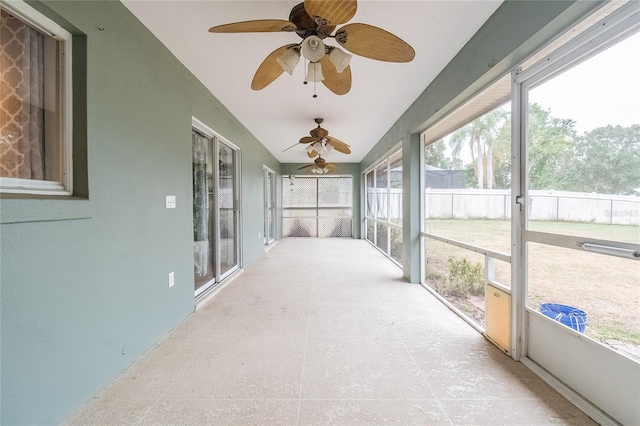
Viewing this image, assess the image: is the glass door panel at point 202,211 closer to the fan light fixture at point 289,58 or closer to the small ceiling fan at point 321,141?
the small ceiling fan at point 321,141

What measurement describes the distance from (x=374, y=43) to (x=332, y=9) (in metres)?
0.35

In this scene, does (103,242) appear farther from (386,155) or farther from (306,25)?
(386,155)

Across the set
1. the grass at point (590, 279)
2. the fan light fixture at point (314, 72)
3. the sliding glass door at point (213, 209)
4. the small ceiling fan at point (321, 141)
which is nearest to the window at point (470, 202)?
the grass at point (590, 279)

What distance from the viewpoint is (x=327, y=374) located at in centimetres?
169

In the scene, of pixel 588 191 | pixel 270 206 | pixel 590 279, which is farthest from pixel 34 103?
pixel 270 206

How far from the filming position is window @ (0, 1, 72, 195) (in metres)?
1.25

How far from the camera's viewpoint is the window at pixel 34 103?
4.10 feet

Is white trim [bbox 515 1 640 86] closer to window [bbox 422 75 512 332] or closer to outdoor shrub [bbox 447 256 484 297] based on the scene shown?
window [bbox 422 75 512 332]

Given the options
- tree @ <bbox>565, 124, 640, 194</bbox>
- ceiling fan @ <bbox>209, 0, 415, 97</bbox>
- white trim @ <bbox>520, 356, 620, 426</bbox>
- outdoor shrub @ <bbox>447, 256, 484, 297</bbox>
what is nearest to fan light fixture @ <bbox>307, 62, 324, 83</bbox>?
ceiling fan @ <bbox>209, 0, 415, 97</bbox>

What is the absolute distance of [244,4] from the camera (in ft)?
5.60

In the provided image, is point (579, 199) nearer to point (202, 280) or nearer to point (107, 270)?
point (107, 270)

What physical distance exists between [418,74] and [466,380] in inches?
104

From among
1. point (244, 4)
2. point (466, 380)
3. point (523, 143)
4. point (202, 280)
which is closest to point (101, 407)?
point (202, 280)

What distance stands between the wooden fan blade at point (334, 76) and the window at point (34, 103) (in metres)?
1.51
